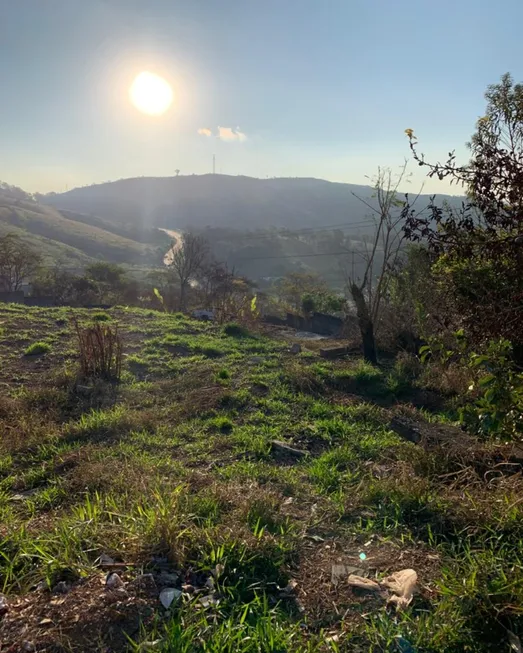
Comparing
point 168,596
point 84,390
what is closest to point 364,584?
point 168,596

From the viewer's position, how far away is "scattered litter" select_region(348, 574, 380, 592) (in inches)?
85.9

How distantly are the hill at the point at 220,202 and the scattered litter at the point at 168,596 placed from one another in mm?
107338

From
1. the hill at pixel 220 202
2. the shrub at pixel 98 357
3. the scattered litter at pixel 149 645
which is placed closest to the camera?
the scattered litter at pixel 149 645

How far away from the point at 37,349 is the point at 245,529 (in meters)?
Answer: 7.00

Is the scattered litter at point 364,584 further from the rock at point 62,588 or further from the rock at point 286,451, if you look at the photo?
the rock at point 286,451

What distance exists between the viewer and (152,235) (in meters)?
101

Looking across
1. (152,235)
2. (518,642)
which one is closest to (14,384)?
(518,642)

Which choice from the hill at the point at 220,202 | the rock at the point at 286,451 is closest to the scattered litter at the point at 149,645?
the rock at the point at 286,451

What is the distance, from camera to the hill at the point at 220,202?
120875 mm

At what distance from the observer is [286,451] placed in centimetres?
434

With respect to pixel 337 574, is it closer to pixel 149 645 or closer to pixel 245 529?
pixel 245 529

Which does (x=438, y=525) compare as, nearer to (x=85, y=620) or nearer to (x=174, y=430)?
(x=85, y=620)

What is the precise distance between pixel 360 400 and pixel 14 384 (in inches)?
192

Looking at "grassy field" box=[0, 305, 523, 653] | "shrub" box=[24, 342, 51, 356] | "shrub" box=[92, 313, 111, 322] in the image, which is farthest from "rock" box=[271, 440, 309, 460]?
"shrub" box=[92, 313, 111, 322]
